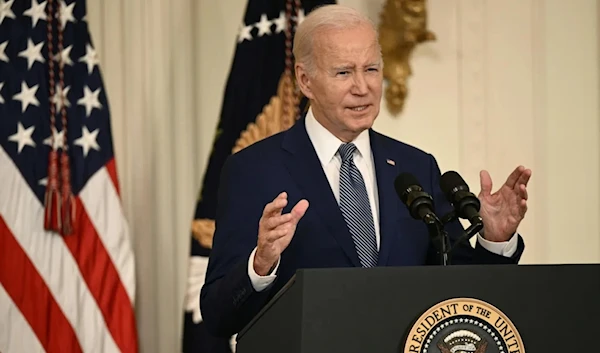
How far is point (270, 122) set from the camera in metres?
4.32

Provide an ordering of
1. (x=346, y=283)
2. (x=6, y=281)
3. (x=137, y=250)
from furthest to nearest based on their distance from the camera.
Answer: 1. (x=137, y=250)
2. (x=6, y=281)
3. (x=346, y=283)

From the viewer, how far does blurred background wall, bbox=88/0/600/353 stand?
4.61 meters

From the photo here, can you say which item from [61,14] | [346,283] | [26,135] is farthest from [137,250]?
[346,283]

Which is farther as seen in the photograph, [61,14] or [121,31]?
[121,31]

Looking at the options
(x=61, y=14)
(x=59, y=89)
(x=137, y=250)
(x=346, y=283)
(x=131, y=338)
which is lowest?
(x=131, y=338)

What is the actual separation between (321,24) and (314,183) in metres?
0.50

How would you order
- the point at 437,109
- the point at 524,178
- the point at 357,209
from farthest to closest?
the point at 437,109, the point at 357,209, the point at 524,178

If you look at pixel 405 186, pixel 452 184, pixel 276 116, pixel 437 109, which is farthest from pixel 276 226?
pixel 437 109

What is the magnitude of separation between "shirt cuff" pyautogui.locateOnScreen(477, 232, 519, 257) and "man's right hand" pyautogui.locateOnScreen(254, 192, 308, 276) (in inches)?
26.0

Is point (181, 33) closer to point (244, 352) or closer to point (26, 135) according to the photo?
point (26, 135)

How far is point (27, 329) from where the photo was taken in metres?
3.99

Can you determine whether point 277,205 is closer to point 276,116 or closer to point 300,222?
point 300,222

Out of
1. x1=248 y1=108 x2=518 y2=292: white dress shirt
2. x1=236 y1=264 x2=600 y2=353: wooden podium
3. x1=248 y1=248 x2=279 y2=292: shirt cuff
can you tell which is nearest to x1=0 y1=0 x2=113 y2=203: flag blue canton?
x1=248 y1=108 x2=518 y2=292: white dress shirt

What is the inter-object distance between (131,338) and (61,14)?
1.44 metres
